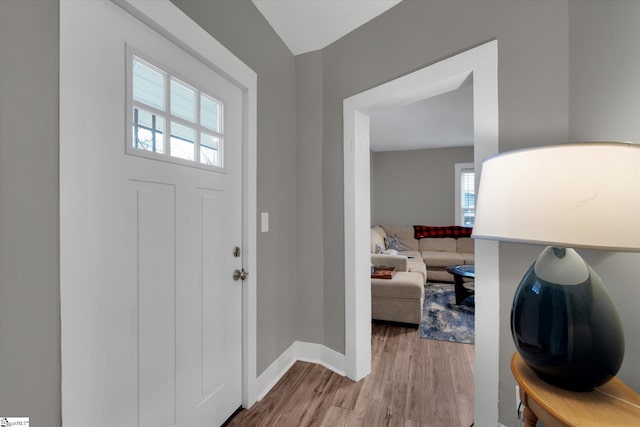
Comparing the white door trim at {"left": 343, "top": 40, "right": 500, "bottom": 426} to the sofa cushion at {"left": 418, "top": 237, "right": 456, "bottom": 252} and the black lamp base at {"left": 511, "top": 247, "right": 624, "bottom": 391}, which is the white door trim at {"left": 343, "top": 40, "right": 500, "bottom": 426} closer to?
the black lamp base at {"left": 511, "top": 247, "right": 624, "bottom": 391}

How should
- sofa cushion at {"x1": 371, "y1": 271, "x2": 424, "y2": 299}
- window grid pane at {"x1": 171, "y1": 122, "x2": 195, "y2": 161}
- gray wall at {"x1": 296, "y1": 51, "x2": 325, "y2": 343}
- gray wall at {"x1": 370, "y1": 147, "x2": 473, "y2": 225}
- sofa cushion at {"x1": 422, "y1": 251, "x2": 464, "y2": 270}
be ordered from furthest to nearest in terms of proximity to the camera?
gray wall at {"x1": 370, "y1": 147, "x2": 473, "y2": 225} → sofa cushion at {"x1": 422, "y1": 251, "x2": 464, "y2": 270} → sofa cushion at {"x1": 371, "y1": 271, "x2": 424, "y2": 299} → gray wall at {"x1": 296, "y1": 51, "x2": 325, "y2": 343} → window grid pane at {"x1": 171, "y1": 122, "x2": 195, "y2": 161}

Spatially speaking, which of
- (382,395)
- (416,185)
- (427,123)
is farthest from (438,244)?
(382,395)

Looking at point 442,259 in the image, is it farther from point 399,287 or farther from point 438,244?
point 399,287

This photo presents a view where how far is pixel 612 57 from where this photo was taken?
1.06 metres

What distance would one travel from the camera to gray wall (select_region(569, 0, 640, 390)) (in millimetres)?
993

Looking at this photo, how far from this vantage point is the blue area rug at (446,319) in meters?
2.73

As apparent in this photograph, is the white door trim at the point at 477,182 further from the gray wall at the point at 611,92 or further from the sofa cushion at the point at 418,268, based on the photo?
the sofa cushion at the point at 418,268

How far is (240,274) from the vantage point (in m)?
1.66

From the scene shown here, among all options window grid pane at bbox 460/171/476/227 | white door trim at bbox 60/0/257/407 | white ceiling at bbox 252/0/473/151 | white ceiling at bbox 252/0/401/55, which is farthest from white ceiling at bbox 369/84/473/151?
white door trim at bbox 60/0/257/407

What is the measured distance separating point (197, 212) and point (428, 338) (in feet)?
7.86

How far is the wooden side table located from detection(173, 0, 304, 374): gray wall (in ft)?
4.55

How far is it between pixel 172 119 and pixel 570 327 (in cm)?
163

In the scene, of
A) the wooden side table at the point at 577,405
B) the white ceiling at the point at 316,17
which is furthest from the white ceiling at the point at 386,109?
the wooden side table at the point at 577,405

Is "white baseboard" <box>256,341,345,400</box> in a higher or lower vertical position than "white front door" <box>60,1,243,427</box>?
lower
